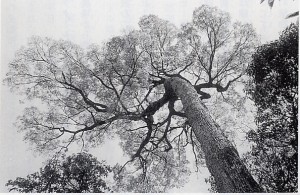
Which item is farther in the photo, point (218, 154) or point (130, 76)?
point (130, 76)

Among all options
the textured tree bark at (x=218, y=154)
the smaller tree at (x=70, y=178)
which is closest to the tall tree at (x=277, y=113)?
the textured tree bark at (x=218, y=154)

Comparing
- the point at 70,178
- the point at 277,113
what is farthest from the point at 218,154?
the point at 70,178

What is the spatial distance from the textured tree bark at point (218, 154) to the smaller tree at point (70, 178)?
2037 mm

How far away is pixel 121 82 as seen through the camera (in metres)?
6.20

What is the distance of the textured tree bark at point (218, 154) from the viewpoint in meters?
3.00

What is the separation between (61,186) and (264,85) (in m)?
3.88

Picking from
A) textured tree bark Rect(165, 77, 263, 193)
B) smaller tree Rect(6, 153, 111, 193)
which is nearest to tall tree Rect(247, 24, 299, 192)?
textured tree bark Rect(165, 77, 263, 193)

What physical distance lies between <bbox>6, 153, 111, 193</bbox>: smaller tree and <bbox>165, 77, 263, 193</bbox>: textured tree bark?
2037 millimetres

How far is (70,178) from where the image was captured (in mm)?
4930

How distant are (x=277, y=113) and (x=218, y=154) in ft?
5.92

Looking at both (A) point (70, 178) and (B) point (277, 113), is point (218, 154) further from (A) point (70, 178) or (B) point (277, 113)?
(A) point (70, 178)

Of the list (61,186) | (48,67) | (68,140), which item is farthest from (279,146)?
(48,67)

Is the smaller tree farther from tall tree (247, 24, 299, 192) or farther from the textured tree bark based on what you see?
tall tree (247, 24, 299, 192)

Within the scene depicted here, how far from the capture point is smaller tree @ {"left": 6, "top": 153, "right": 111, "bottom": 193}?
187 inches
